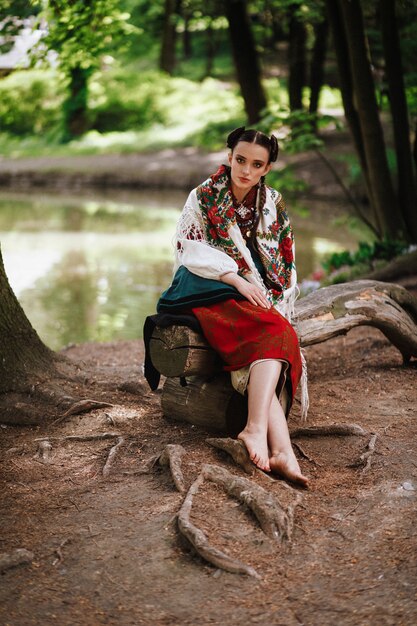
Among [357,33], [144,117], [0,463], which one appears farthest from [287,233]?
[144,117]

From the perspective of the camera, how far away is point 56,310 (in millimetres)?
10203

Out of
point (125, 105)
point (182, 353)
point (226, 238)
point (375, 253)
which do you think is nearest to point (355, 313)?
point (226, 238)

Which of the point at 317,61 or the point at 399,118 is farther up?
the point at 399,118

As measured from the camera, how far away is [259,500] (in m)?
3.26

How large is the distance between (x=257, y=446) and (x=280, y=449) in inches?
5.0

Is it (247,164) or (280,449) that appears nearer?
(280,449)

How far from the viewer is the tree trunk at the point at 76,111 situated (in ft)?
94.8

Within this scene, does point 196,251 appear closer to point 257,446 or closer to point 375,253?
point 257,446

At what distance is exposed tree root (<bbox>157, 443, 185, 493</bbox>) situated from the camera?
11.5 ft

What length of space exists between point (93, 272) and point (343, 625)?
10.2m

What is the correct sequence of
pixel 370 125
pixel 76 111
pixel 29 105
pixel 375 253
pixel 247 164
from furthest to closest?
pixel 29 105 → pixel 76 111 → pixel 375 253 → pixel 370 125 → pixel 247 164

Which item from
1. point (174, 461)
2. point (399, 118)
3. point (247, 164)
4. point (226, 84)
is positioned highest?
point (247, 164)

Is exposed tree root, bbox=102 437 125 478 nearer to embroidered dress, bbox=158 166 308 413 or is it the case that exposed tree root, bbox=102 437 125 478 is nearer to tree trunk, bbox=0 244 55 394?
embroidered dress, bbox=158 166 308 413

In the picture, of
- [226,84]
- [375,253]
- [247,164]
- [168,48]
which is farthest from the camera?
[226,84]
